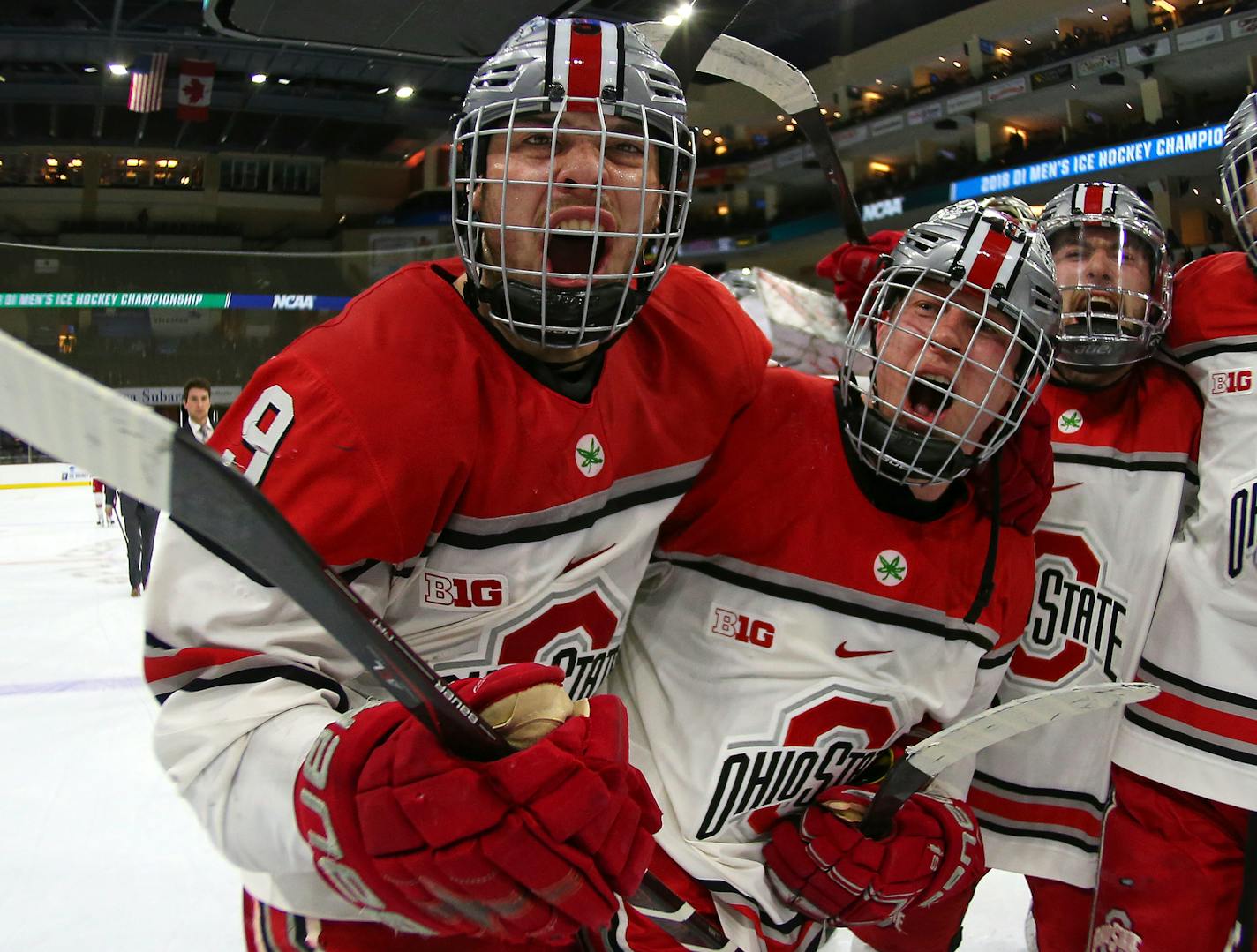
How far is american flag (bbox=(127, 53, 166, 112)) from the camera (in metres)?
11.6

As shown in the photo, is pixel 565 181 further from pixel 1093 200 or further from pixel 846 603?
pixel 1093 200

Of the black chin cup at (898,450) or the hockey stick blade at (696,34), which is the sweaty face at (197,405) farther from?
the black chin cup at (898,450)

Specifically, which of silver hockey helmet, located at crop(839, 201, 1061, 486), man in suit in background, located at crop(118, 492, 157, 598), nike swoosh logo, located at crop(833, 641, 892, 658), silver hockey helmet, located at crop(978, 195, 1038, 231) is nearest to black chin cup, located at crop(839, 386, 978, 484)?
silver hockey helmet, located at crop(839, 201, 1061, 486)

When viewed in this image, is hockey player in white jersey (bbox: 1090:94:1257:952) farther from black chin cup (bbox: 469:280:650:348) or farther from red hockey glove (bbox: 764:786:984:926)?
black chin cup (bbox: 469:280:650:348)

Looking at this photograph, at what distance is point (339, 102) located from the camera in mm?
13375

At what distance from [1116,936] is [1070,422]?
777 millimetres

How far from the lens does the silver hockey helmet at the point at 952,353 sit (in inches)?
48.8

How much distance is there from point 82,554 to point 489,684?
6.27m

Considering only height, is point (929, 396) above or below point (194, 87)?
below

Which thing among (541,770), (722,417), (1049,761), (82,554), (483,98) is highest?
(483,98)

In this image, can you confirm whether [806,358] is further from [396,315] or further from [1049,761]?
[396,315]

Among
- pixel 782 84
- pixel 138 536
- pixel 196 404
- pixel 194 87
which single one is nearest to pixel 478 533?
pixel 782 84

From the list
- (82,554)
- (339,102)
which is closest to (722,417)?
(82,554)

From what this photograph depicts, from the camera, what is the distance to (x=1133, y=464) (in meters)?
1.58
